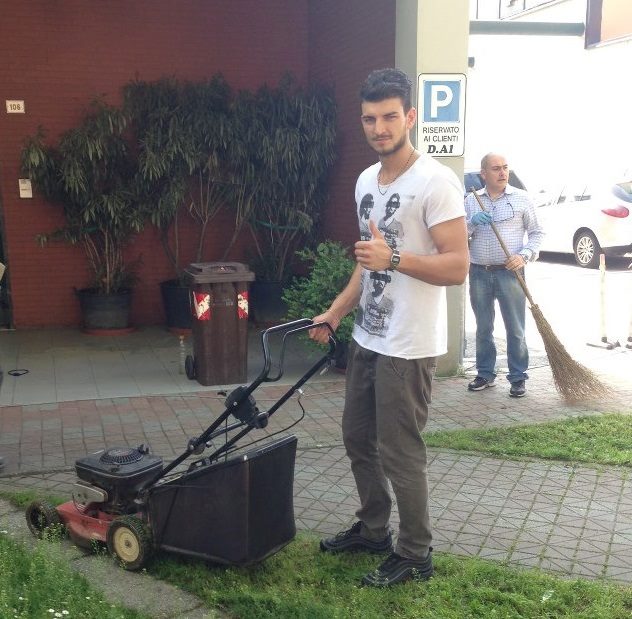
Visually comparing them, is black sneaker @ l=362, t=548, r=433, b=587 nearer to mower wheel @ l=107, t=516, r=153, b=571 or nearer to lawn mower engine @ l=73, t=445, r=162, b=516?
mower wheel @ l=107, t=516, r=153, b=571

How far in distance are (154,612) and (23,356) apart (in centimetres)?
559

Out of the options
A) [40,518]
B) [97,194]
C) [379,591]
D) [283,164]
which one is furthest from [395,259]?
[97,194]

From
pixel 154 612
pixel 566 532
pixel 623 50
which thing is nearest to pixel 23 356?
pixel 154 612

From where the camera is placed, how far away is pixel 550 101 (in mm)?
24297

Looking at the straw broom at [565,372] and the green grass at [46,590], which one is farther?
the straw broom at [565,372]

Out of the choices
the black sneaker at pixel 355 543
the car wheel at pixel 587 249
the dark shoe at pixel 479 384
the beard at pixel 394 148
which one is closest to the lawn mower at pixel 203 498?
the black sneaker at pixel 355 543

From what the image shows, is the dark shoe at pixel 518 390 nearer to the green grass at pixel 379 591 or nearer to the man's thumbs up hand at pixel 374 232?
the green grass at pixel 379 591

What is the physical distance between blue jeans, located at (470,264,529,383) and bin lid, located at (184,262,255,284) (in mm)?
2006

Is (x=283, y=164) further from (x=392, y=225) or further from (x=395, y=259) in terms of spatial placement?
(x=395, y=259)

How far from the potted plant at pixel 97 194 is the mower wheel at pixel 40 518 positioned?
5.28 metres

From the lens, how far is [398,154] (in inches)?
140

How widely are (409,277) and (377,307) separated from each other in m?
0.23

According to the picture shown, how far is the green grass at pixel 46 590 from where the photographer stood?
3.43m

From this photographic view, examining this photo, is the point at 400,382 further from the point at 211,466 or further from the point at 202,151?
the point at 202,151
